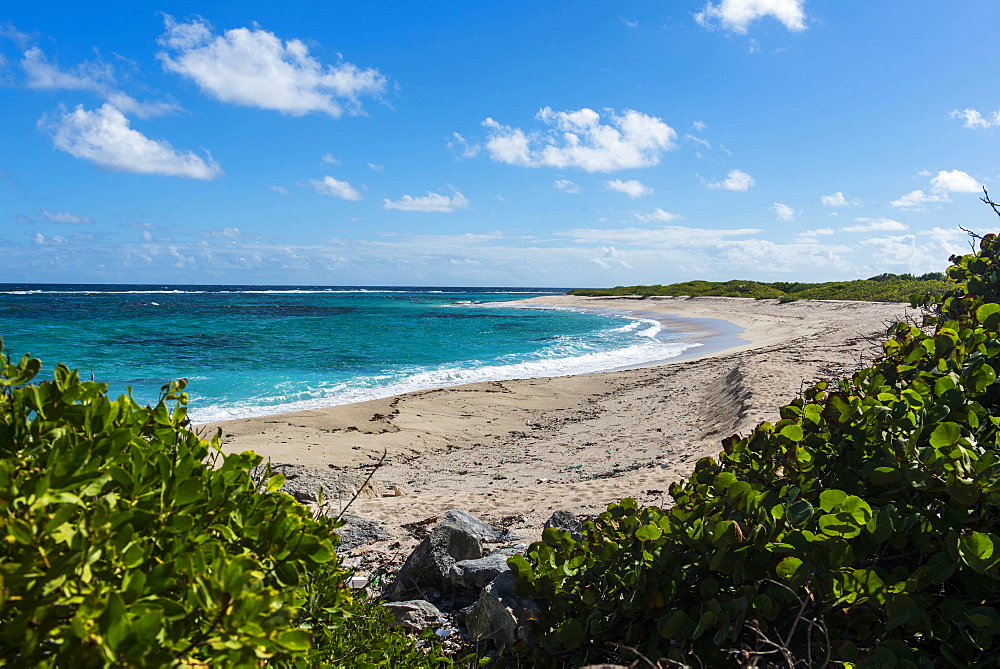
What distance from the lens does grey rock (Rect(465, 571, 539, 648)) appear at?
2.45 metres

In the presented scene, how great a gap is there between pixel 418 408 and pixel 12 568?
10.6 m

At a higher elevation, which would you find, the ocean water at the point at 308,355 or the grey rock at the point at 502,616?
the grey rock at the point at 502,616

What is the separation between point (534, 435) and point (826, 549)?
312 inches

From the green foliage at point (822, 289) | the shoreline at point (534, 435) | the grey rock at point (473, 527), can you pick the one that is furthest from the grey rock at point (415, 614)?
the green foliage at point (822, 289)

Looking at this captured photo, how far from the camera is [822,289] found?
4572 centimetres

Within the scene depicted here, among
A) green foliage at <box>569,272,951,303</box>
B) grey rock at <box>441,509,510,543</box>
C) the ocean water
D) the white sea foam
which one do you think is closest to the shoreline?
grey rock at <box>441,509,510,543</box>

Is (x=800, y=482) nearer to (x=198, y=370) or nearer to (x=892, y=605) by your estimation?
(x=892, y=605)

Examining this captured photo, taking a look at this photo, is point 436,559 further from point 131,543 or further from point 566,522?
point 131,543

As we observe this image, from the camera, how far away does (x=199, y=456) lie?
1.41m

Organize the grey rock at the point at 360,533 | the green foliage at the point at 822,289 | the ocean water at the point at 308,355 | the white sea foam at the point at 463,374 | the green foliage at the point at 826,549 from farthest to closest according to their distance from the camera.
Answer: the green foliage at the point at 822,289, the ocean water at the point at 308,355, the white sea foam at the point at 463,374, the grey rock at the point at 360,533, the green foliage at the point at 826,549


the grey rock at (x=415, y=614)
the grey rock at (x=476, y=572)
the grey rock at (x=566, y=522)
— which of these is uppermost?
the grey rock at (x=566, y=522)

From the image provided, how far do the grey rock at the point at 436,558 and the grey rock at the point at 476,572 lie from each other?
0.21ft

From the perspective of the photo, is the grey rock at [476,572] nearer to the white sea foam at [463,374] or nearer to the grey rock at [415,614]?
the grey rock at [415,614]

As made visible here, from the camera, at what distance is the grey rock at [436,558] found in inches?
133
